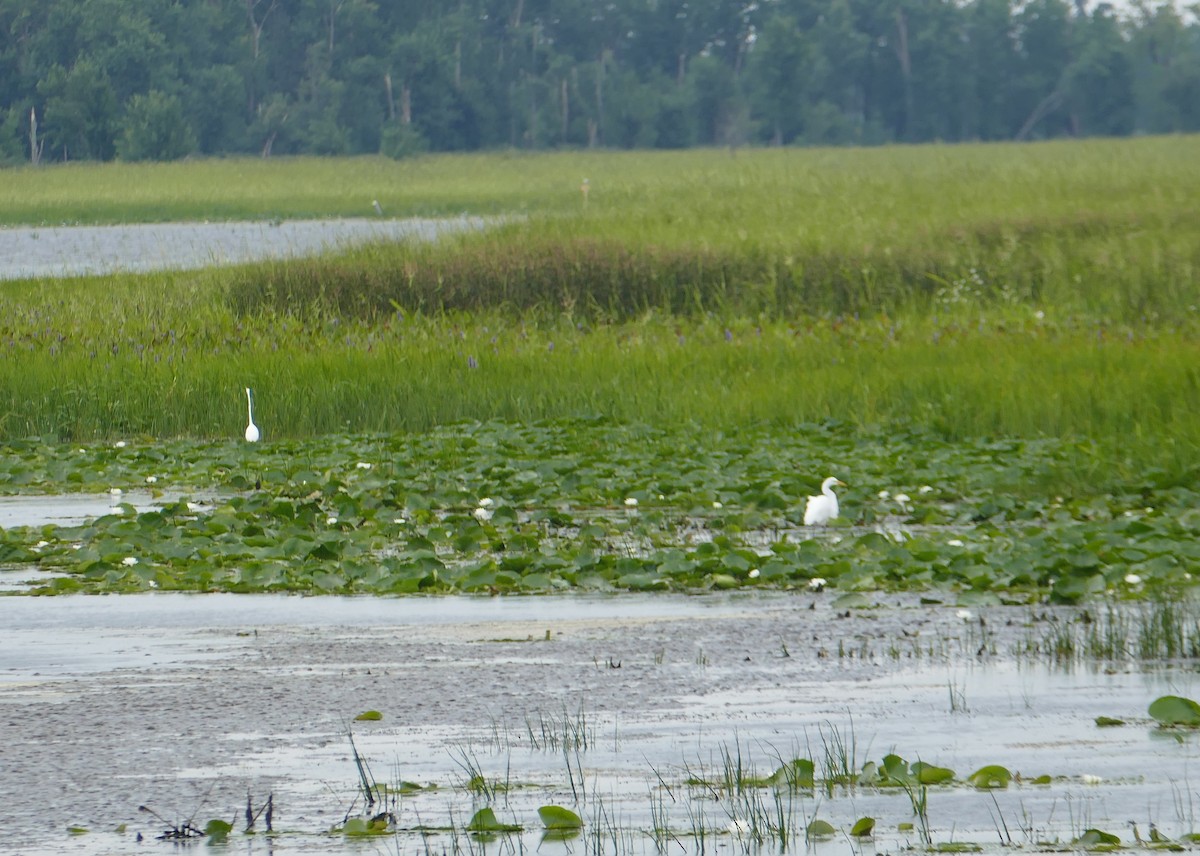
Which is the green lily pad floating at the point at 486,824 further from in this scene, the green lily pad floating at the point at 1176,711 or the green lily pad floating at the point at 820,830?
the green lily pad floating at the point at 1176,711

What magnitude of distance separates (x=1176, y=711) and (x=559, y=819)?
2.19 meters

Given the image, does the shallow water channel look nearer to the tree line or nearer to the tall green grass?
the tall green grass

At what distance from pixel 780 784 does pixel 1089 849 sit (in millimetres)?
980

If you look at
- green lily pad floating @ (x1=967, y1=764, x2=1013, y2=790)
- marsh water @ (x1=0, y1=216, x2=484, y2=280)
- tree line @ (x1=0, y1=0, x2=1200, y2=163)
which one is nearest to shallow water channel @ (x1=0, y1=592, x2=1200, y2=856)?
green lily pad floating @ (x1=967, y1=764, x2=1013, y2=790)

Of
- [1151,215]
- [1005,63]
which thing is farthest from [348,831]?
[1005,63]

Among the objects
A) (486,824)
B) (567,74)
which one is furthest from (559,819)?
(567,74)

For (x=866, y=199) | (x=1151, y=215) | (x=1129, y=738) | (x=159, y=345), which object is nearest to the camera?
(x=1129, y=738)

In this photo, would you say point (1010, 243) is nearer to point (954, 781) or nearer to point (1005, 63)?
point (954, 781)

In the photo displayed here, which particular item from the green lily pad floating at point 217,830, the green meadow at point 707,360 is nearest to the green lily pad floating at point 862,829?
the green lily pad floating at point 217,830

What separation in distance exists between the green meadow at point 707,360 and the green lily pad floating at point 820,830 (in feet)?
11.6

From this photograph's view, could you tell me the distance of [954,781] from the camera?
18.7 feet

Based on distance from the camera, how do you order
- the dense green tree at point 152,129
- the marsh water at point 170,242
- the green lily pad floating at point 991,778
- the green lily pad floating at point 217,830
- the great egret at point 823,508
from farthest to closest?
the dense green tree at point 152,129, the marsh water at point 170,242, the great egret at point 823,508, the green lily pad floating at point 991,778, the green lily pad floating at point 217,830

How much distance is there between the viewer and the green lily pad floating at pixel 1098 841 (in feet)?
16.6

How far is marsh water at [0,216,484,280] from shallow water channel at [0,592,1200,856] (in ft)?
55.3
